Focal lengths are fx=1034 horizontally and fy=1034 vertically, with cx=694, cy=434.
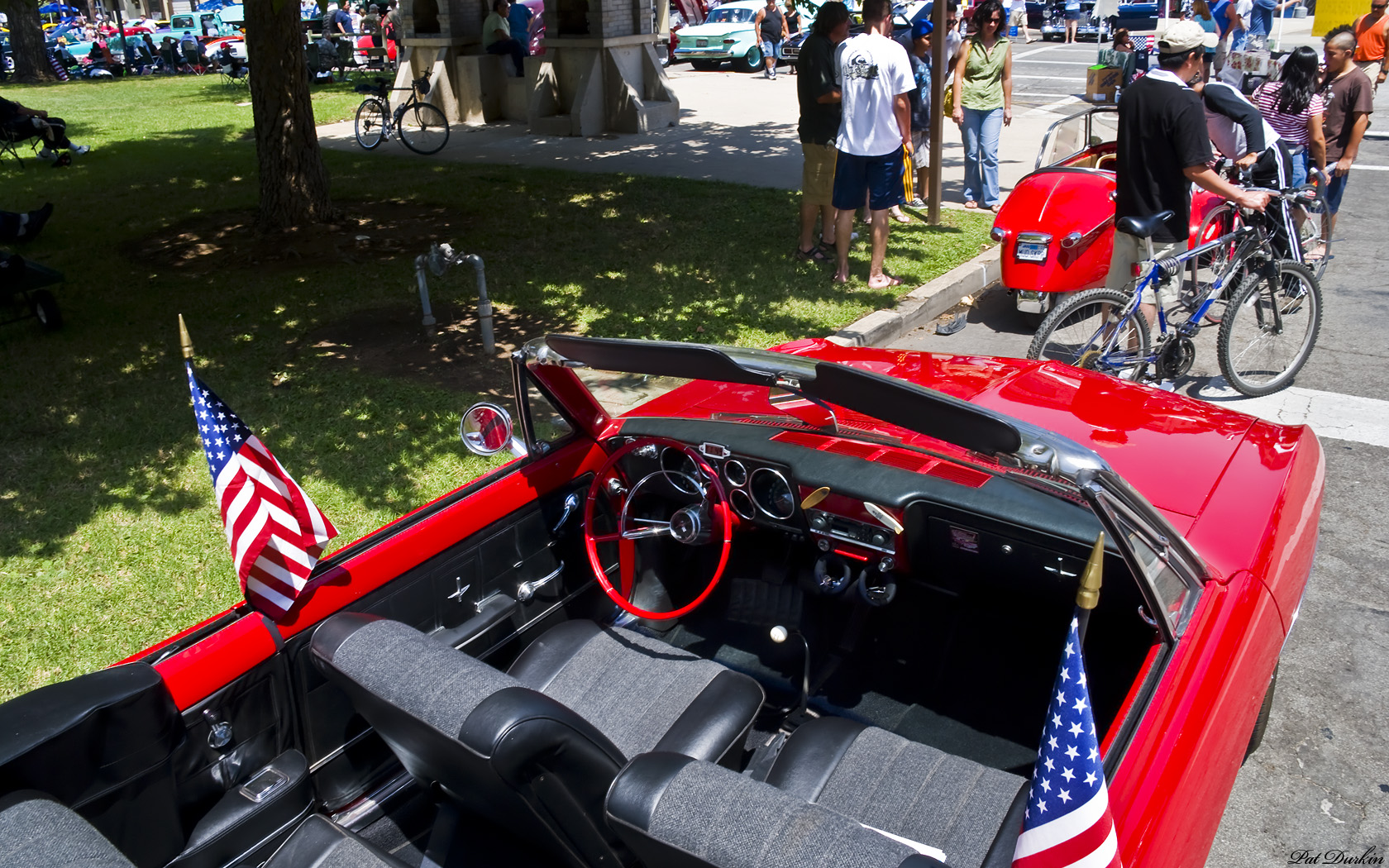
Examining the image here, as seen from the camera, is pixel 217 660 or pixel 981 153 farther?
pixel 981 153

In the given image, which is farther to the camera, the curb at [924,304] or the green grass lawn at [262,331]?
the curb at [924,304]

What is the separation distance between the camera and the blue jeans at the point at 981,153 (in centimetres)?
1016

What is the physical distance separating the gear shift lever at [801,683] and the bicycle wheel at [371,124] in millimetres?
13836

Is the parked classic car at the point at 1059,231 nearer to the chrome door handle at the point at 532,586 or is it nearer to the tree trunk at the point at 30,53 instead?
the chrome door handle at the point at 532,586

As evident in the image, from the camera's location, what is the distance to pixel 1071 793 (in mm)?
1763

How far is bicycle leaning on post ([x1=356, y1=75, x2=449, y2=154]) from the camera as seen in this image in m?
15.1

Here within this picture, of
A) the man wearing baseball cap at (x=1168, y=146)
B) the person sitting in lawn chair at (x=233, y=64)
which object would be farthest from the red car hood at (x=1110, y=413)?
the person sitting in lawn chair at (x=233, y=64)

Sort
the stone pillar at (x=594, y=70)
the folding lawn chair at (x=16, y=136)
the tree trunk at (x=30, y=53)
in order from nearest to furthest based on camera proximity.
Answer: the stone pillar at (x=594, y=70) < the folding lawn chair at (x=16, y=136) < the tree trunk at (x=30, y=53)

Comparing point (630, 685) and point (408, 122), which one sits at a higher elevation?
point (408, 122)

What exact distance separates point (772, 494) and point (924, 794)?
3.43 feet

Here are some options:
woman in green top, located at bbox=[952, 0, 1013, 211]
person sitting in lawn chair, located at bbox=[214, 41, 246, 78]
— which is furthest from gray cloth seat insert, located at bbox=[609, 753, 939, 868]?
person sitting in lawn chair, located at bbox=[214, 41, 246, 78]

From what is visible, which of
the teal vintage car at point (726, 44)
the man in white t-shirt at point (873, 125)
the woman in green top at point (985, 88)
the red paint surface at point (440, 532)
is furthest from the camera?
the teal vintage car at point (726, 44)

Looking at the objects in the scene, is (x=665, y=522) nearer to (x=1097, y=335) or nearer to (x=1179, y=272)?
(x=1097, y=335)

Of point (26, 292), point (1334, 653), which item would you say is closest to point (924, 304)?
point (1334, 653)
